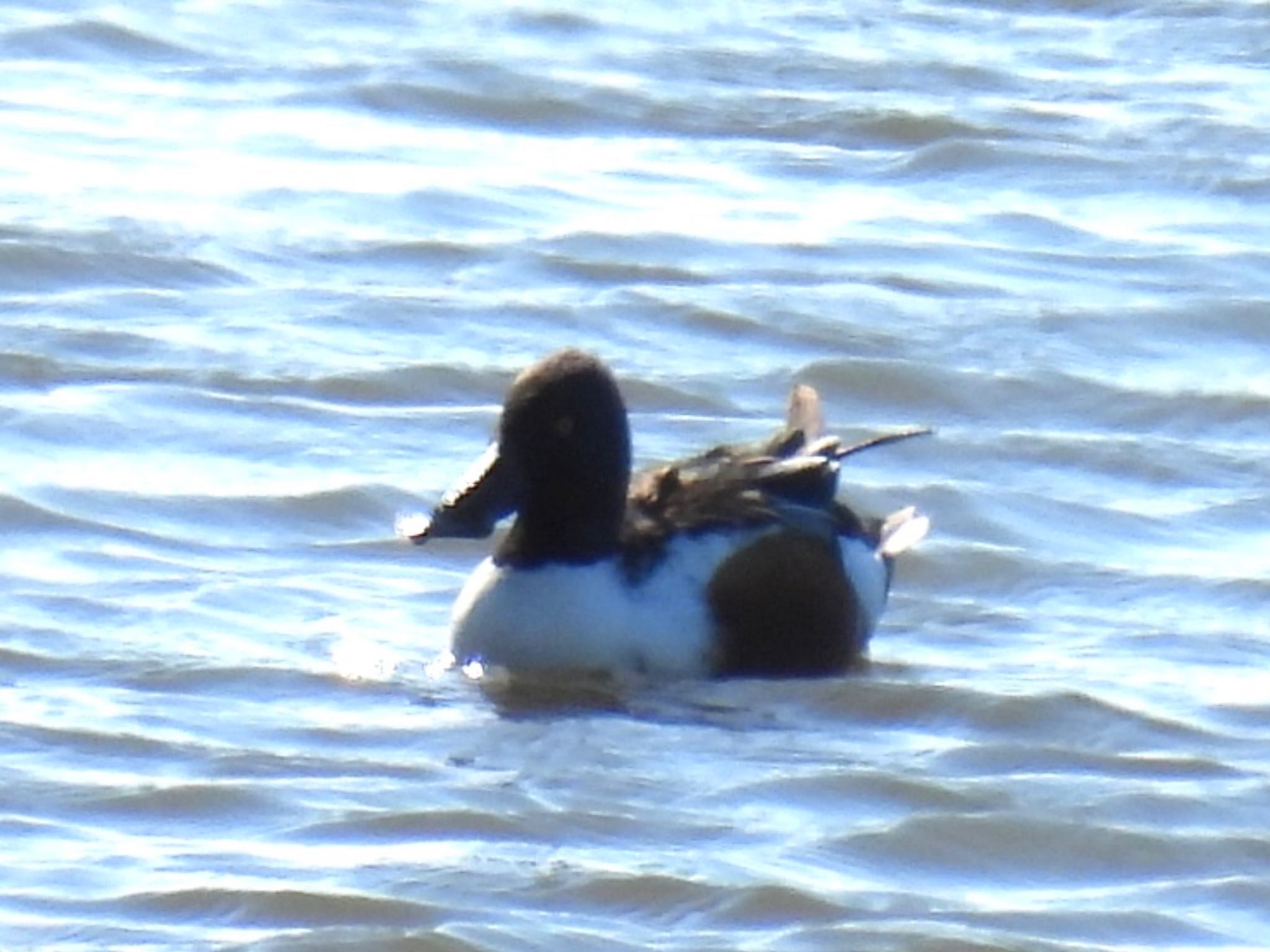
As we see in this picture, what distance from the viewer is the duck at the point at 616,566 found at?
866 centimetres

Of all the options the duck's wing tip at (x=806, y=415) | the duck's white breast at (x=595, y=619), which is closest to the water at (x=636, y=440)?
the duck's white breast at (x=595, y=619)

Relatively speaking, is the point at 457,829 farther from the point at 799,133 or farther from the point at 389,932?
the point at 799,133

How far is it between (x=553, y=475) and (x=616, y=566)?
9.9 inches

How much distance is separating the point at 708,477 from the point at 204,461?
164 centimetres

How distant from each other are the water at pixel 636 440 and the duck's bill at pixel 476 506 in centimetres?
26

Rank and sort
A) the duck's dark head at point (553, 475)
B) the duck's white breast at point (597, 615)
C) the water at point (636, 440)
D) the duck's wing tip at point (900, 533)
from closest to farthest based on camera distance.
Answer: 1. the water at point (636, 440)
2. the duck's white breast at point (597, 615)
3. the duck's dark head at point (553, 475)
4. the duck's wing tip at point (900, 533)

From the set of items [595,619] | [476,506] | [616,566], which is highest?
[476,506]

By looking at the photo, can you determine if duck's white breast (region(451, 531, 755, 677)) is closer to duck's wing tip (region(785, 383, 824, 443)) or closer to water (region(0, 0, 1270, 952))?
water (region(0, 0, 1270, 952))

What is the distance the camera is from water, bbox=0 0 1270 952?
707 centimetres

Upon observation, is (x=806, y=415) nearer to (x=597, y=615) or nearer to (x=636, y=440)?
(x=597, y=615)

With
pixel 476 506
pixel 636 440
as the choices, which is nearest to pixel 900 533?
pixel 476 506

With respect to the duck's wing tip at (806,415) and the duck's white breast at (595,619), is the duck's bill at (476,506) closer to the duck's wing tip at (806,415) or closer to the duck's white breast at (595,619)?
the duck's white breast at (595,619)

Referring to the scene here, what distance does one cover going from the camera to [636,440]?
10578 mm

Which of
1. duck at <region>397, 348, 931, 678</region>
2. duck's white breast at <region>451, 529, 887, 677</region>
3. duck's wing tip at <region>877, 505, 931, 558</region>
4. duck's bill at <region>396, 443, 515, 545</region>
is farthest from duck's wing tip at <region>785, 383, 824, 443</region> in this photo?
duck's bill at <region>396, 443, 515, 545</region>
